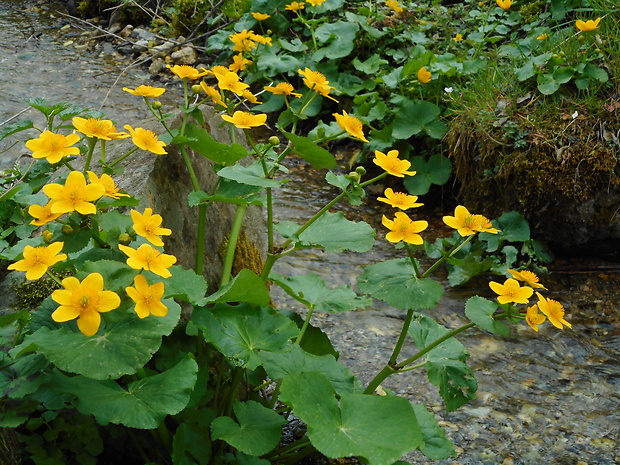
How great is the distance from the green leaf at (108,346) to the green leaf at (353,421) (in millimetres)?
298

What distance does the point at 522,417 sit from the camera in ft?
6.70

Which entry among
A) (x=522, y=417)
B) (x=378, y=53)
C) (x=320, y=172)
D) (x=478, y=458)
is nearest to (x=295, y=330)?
(x=478, y=458)

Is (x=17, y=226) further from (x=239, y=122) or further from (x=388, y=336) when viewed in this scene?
(x=388, y=336)

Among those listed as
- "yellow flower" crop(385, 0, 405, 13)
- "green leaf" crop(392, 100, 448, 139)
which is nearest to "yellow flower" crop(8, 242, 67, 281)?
"green leaf" crop(392, 100, 448, 139)

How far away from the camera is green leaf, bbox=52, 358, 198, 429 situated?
1148 millimetres

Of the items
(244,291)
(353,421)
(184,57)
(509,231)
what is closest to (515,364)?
(509,231)

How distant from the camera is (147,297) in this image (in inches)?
43.6

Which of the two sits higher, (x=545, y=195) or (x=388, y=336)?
(x=545, y=195)

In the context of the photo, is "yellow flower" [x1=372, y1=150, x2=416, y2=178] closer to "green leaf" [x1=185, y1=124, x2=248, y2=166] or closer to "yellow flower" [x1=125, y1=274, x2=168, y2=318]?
"green leaf" [x1=185, y1=124, x2=248, y2=166]

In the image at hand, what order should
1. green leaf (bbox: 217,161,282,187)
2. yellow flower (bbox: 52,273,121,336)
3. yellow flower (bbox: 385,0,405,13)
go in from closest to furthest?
yellow flower (bbox: 52,273,121,336)
green leaf (bbox: 217,161,282,187)
yellow flower (bbox: 385,0,405,13)

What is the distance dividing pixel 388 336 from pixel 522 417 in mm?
622

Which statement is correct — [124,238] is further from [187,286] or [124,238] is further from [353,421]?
[353,421]

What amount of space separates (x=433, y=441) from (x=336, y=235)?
57 cm

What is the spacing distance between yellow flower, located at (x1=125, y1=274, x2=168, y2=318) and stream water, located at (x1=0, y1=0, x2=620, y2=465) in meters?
1.03
